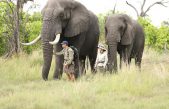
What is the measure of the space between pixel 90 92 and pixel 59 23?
11.8 ft

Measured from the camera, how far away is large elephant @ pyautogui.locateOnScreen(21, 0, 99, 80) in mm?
12820

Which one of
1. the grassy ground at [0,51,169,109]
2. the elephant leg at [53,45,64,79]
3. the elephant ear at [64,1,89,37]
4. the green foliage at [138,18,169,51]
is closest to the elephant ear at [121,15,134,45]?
the elephant ear at [64,1,89,37]

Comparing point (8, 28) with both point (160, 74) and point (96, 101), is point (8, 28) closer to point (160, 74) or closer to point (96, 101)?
point (160, 74)

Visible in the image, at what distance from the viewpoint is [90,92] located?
10.2m

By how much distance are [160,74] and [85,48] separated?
12.7 feet

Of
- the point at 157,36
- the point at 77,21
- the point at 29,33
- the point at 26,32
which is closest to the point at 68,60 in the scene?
the point at 77,21

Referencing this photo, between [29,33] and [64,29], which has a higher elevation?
[64,29]

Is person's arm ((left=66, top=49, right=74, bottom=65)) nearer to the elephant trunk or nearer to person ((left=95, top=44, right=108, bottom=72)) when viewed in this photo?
person ((left=95, top=44, right=108, bottom=72))

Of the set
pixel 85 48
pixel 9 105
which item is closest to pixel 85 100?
pixel 9 105

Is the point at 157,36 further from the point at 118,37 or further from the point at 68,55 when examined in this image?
the point at 68,55

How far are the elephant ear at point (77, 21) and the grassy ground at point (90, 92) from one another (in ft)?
5.29

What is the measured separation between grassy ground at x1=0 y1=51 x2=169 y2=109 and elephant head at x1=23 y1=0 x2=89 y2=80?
97 centimetres

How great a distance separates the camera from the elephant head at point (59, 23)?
504 inches

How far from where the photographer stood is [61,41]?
14031 millimetres
